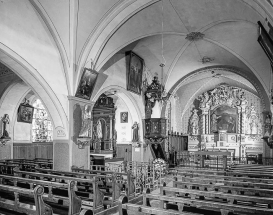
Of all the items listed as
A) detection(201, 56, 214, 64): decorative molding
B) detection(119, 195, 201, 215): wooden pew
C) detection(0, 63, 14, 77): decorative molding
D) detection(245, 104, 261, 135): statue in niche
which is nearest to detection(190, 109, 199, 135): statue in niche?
detection(245, 104, 261, 135): statue in niche

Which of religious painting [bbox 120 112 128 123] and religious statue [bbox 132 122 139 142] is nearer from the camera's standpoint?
religious statue [bbox 132 122 139 142]

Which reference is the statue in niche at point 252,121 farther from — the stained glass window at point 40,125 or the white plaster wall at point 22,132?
the white plaster wall at point 22,132

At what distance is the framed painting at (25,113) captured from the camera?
41.9 ft

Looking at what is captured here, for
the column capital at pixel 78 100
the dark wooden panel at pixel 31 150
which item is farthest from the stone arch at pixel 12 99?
the column capital at pixel 78 100

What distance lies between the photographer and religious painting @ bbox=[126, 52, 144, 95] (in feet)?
37.8

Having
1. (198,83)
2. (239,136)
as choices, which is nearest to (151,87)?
(198,83)

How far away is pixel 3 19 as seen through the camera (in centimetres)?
657

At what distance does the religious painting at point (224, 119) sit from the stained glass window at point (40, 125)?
1108 centimetres

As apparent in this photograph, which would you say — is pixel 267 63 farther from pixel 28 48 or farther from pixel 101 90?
pixel 28 48

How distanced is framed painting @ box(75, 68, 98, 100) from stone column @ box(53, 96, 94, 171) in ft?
0.74

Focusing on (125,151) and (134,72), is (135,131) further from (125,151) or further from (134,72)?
(134,72)

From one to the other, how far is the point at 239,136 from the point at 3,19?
1549cm

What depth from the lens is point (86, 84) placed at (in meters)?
8.73

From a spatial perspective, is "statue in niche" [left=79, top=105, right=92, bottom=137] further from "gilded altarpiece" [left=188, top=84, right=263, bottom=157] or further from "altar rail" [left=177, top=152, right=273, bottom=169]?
"gilded altarpiece" [left=188, top=84, right=263, bottom=157]
